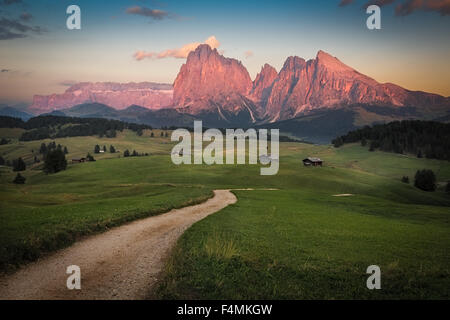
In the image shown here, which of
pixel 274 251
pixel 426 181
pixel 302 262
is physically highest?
pixel 302 262

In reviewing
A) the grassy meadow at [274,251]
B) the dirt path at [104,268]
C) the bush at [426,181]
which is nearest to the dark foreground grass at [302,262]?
the grassy meadow at [274,251]

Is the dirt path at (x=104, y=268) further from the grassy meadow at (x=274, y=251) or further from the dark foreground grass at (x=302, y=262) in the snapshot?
the dark foreground grass at (x=302, y=262)

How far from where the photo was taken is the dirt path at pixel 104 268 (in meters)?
13.4

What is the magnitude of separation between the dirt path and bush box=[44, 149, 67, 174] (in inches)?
4763

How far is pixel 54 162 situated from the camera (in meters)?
126

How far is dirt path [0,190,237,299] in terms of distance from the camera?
1338cm

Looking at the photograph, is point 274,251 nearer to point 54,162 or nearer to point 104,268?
point 104,268

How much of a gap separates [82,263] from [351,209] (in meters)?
43.4

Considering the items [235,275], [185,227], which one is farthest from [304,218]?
[235,275]

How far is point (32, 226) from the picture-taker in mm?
23203

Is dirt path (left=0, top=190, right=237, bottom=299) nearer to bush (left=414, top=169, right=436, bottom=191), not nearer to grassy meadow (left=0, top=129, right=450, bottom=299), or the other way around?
grassy meadow (left=0, top=129, right=450, bottom=299)

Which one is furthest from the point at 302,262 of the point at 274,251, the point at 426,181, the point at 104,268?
the point at 426,181

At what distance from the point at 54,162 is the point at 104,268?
428 ft
